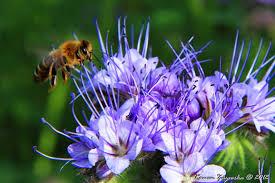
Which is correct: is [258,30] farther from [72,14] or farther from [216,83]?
[216,83]

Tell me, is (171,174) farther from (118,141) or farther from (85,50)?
(85,50)

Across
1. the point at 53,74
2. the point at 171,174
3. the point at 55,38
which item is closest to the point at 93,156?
the point at 171,174

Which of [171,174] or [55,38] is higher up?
[171,174]

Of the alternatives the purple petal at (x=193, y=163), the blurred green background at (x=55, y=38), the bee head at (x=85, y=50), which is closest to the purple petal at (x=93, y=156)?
the purple petal at (x=193, y=163)

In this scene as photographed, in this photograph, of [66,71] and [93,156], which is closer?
[93,156]

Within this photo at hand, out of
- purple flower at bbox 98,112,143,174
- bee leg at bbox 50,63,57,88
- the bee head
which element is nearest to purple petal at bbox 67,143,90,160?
purple flower at bbox 98,112,143,174

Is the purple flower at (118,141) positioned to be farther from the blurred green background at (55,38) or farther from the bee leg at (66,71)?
the blurred green background at (55,38)
